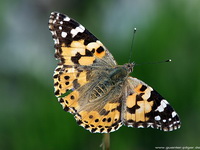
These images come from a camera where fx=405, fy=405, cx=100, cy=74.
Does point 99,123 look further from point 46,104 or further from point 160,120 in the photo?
point 46,104

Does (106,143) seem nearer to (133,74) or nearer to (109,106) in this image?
(109,106)

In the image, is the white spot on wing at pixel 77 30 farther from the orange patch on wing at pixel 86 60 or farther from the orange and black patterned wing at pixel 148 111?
the orange and black patterned wing at pixel 148 111

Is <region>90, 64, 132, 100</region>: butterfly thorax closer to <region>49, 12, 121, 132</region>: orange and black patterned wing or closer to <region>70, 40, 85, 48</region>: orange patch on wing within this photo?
<region>49, 12, 121, 132</region>: orange and black patterned wing

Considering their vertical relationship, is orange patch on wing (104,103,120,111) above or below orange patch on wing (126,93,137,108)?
below

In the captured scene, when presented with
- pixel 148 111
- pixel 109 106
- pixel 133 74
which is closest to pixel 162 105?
pixel 148 111

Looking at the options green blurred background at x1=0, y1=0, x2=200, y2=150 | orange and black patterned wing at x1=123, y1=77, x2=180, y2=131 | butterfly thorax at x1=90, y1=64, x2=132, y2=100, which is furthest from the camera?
green blurred background at x1=0, y1=0, x2=200, y2=150

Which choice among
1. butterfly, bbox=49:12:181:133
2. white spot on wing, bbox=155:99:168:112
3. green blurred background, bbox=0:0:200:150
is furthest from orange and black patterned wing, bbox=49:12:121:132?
green blurred background, bbox=0:0:200:150

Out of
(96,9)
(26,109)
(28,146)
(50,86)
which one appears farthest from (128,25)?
(28,146)
